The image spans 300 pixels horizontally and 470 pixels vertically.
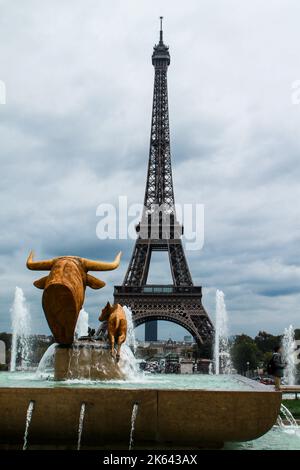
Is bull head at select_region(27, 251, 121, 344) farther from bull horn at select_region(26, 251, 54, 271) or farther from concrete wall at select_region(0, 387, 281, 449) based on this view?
concrete wall at select_region(0, 387, 281, 449)

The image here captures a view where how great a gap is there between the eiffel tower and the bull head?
4633 cm

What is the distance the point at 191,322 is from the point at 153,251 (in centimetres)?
1349

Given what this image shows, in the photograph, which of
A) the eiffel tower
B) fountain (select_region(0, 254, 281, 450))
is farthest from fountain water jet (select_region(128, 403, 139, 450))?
the eiffel tower

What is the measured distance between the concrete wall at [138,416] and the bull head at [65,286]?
3.31 m

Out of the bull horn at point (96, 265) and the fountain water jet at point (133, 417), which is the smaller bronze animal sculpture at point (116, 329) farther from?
the fountain water jet at point (133, 417)

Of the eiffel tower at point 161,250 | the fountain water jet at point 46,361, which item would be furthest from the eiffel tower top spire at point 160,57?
the fountain water jet at point 46,361

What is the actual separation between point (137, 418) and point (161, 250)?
61.4 m

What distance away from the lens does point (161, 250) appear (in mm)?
70125

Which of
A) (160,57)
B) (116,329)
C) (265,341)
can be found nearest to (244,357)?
(265,341)

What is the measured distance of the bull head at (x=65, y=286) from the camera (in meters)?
12.0

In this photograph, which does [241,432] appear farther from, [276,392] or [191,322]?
[191,322]

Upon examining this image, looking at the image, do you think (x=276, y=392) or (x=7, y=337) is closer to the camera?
(x=276, y=392)
